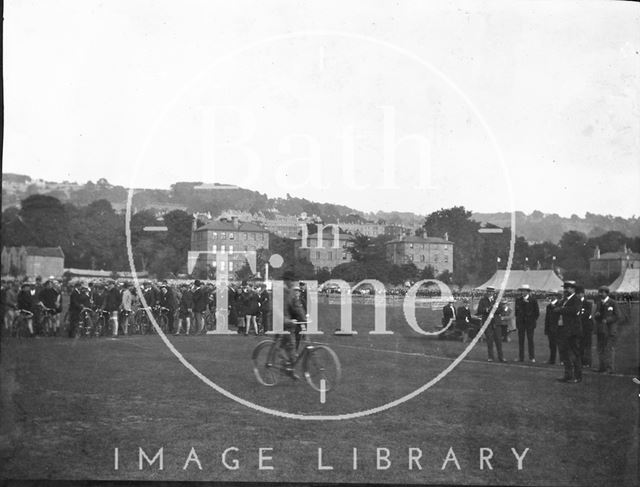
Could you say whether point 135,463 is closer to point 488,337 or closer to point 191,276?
point 191,276

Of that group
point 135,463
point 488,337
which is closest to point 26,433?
point 135,463

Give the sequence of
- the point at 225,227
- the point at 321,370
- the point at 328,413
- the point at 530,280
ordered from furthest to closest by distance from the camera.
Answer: the point at 225,227, the point at 530,280, the point at 321,370, the point at 328,413

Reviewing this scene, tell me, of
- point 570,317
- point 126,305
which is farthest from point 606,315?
point 126,305

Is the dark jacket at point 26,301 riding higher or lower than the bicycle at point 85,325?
higher

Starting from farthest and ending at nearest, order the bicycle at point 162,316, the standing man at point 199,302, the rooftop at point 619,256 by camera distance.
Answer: the bicycle at point 162,316, the standing man at point 199,302, the rooftop at point 619,256

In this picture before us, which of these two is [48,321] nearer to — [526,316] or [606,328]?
[526,316]

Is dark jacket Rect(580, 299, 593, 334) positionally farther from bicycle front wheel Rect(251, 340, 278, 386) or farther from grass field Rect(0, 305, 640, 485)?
bicycle front wheel Rect(251, 340, 278, 386)

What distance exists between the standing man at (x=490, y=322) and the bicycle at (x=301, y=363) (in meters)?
1.43

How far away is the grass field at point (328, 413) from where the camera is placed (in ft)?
22.9

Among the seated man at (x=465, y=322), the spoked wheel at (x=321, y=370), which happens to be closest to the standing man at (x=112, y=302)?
the spoked wheel at (x=321, y=370)

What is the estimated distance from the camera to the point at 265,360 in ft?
24.5

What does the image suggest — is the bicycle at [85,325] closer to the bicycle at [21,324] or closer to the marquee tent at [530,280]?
the bicycle at [21,324]

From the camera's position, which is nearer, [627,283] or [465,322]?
[627,283]

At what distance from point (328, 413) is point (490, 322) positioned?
5.76ft
